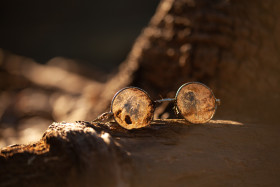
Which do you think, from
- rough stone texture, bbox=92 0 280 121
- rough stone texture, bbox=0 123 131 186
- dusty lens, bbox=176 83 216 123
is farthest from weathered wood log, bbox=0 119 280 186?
rough stone texture, bbox=92 0 280 121

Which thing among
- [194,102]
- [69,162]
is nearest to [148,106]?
[194,102]

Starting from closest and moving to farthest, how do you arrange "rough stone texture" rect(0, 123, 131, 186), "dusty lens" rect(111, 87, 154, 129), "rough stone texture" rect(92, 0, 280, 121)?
"rough stone texture" rect(0, 123, 131, 186), "dusty lens" rect(111, 87, 154, 129), "rough stone texture" rect(92, 0, 280, 121)

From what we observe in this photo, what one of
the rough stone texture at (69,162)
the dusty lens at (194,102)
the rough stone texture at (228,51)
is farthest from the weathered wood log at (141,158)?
the rough stone texture at (228,51)

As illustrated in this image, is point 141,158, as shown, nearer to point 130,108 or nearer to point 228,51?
point 130,108

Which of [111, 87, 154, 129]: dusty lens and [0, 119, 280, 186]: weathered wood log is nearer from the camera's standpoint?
[0, 119, 280, 186]: weathered wood log

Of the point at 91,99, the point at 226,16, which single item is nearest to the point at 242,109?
the point at 226,16

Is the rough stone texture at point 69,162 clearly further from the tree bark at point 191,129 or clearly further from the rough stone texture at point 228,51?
the rough stone texture at point 228,51

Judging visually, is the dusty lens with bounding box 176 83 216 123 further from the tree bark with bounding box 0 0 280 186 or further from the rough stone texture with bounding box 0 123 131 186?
the rough stone texture with bounding box 0 123 131 186

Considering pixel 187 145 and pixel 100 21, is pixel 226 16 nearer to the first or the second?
pixel 187 145
